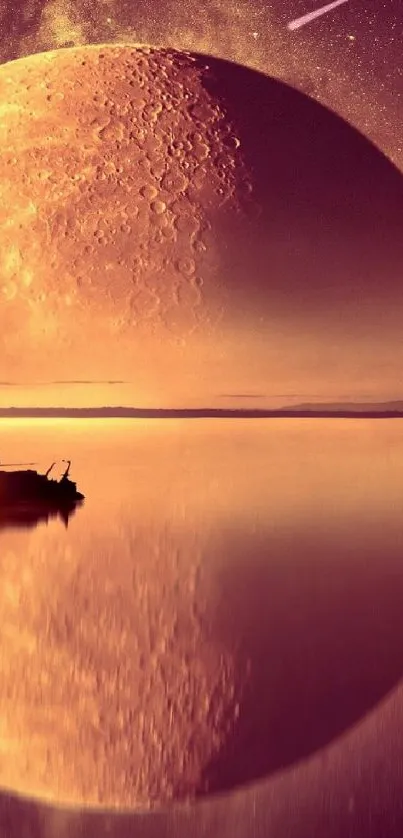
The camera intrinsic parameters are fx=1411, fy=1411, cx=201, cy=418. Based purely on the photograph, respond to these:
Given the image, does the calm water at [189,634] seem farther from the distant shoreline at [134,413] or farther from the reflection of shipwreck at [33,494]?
the distant shoreline at [134,413]

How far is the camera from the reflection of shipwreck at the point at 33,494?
18406 mm

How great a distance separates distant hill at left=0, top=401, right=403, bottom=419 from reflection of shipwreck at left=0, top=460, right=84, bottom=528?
18577mm

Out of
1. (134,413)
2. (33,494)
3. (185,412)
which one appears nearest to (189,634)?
(33,494)

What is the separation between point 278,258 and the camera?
4247 centimetres

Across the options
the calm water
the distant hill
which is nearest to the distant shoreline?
the distant hill

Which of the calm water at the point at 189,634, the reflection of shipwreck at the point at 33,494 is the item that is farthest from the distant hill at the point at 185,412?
the reflection of shipwreck at the point at 33,494

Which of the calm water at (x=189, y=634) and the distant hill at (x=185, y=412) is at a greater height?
the distant hill at (x=185, y=412)

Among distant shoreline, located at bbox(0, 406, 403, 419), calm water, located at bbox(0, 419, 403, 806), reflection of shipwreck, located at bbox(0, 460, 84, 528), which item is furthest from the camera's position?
distant shoreline, located at bbox(0, 406, 403, 419)

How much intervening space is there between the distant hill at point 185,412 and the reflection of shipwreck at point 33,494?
18.6 m

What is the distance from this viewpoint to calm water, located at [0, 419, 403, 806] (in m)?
8.44

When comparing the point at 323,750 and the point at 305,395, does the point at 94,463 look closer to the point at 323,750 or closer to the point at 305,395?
the point at 305,395

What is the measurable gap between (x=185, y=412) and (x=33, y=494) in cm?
1942

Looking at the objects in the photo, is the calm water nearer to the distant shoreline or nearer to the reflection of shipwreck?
the reflection of shipwreck

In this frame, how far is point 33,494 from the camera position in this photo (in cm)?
1895
